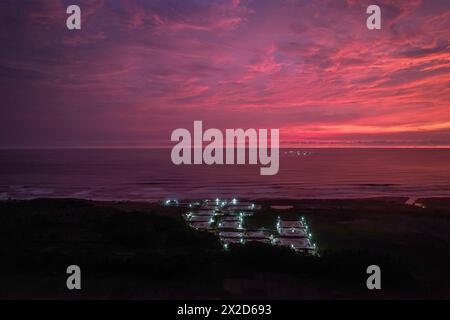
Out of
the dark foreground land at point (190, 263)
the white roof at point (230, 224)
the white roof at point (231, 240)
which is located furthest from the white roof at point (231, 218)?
the dark foreground land at point (190, 263)

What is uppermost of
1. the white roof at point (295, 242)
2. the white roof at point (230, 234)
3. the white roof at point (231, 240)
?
the white roof at point (230, 234)

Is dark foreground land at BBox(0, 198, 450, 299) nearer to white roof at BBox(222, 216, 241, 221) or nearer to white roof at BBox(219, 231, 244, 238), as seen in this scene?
white roof at BBox(219, 231, 244, 238)

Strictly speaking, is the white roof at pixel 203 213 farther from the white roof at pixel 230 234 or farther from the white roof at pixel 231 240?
the white roof at pixel 231 240

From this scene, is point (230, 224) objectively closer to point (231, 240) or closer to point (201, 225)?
point (201, 225)

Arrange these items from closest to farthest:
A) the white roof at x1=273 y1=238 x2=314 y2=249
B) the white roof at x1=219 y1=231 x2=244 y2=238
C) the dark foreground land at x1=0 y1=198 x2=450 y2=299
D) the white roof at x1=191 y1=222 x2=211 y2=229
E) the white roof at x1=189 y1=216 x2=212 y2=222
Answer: the dark foreground land at x1=0 y1=198 x2=450 y2=299 → the white roof at x1=273 y1=238 x2=314 y2=249 → the white roof at x1=219 y1=231 x2=244 y2=238 → the white roof at x1=191 y1=222 x2=211 y2=229 → the white roof at x1=189 y1=216 x2=212 y2=222

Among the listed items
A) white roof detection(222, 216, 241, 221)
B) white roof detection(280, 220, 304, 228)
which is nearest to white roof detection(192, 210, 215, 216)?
white roof detection(222, 216, 241, 221)

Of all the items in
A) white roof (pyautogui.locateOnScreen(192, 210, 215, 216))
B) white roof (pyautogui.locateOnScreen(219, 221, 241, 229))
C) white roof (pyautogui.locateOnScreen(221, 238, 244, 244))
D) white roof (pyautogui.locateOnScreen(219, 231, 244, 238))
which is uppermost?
white roof (pyautogui.locateOnScreen(192, 210, 215, 216))

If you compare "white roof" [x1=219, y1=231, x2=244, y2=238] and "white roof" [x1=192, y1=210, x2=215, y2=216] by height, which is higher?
"white roof" [x1=192, y1=210, x2=215, y2=216]

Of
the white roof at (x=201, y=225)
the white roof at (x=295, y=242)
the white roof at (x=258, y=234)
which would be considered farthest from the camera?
the white roof at (x=201, y=225)

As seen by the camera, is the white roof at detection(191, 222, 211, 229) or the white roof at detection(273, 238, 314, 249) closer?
the white roof at detection(273, 238, 314, 249)

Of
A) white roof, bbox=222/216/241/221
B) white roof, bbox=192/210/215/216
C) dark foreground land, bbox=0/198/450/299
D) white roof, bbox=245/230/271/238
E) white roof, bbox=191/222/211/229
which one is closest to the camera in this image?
dark foreground land, bbox=0/198/450/299
